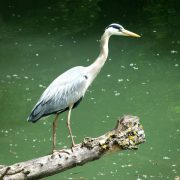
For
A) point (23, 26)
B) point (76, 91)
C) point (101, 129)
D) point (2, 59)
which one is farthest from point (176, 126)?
point (23, 26)

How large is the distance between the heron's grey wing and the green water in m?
1.30

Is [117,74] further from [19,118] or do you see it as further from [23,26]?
[23,26]

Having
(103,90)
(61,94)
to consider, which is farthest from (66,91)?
(103,90)

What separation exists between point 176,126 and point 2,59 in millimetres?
3185

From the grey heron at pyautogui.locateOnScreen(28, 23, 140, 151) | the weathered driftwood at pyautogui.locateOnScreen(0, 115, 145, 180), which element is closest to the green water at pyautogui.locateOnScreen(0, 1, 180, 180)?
the grey heron at pyautogui.locateOnScreen(28, 23, 140, 151)

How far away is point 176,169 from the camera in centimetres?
614

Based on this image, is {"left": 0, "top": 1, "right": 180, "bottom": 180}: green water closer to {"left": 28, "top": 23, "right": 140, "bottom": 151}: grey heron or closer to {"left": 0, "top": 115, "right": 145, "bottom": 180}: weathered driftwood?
{"left": 28, "top": 23, "right": 140, "bottom": 151}: grey heron

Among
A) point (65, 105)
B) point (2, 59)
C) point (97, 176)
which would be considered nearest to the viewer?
point (65, 105)

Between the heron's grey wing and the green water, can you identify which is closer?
the heron's grey wing

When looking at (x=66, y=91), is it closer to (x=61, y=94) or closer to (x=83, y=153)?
(x=61, y=94)

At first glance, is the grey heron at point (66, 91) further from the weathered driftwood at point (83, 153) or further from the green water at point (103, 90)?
the green water at point (103, 90)

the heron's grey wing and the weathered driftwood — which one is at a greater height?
the heron's grey wing

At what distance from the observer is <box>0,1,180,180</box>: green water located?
252 inches

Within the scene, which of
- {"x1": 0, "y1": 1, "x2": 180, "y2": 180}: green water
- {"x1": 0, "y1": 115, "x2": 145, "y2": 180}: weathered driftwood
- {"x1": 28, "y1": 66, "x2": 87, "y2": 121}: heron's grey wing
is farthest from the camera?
{"x1": 0, "y1": 1, "x2": 180, "y2": 180}: green water
